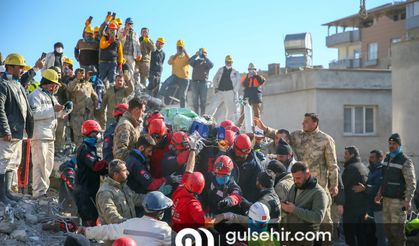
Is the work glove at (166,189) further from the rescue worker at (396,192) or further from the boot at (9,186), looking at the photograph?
the rescue worker at (396,192)

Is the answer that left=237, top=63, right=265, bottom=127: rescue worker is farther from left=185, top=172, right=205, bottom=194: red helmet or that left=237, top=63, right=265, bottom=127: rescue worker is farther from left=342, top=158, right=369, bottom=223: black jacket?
left=185, top=172, right=205, bottom=194: red helmet

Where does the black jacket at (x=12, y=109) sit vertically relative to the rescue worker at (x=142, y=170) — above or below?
above

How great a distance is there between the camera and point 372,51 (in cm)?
6956

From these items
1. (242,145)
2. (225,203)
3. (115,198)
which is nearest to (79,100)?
(242,145)

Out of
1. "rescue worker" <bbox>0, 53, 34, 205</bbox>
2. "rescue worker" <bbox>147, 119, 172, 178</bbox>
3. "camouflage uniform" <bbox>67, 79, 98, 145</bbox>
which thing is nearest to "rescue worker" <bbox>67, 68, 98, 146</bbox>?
"camouflage uniform" <bbox>67, 79, 98, 145</bbox>

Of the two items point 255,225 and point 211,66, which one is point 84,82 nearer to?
point 211,66

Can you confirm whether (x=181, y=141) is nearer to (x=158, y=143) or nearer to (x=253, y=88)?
(x=158, y=143)

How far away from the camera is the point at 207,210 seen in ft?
28.2

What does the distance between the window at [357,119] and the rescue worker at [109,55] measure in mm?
14047

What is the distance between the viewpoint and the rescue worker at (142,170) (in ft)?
27.6

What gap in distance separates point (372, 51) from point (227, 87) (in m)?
54.3

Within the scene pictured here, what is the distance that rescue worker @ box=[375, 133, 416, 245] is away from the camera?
11055 millimetres

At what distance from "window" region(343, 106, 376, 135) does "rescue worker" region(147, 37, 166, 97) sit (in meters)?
11.4

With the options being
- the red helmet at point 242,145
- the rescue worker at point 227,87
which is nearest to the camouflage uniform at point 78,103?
the rescue worker at point 227,87
